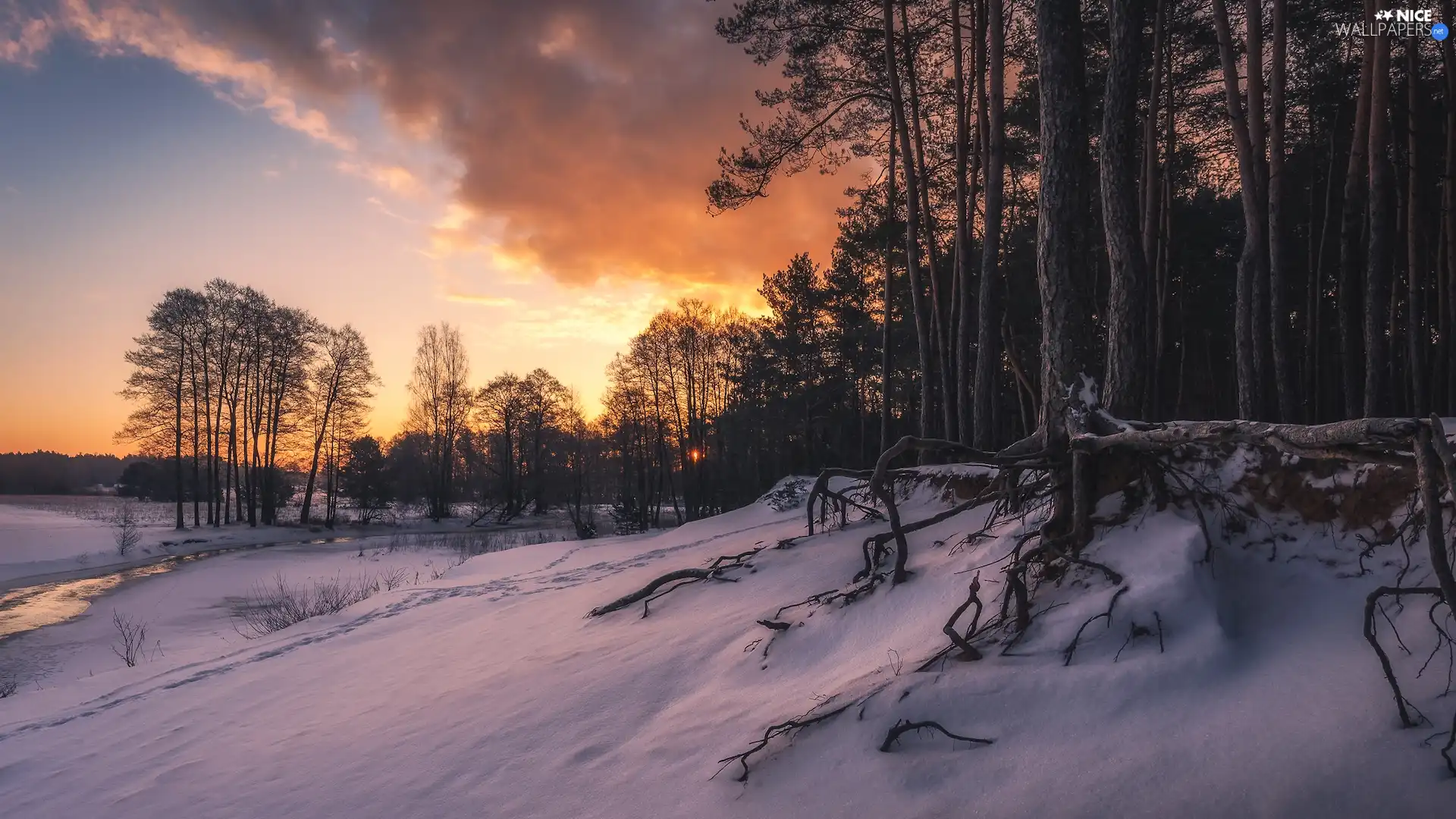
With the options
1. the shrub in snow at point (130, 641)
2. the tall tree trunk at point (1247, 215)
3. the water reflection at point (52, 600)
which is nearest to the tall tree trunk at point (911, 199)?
the tall tree trunk at point (1247, 215)

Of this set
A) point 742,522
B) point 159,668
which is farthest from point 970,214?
point 159,668

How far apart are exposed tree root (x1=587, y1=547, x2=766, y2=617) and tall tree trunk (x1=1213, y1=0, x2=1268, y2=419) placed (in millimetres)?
7720

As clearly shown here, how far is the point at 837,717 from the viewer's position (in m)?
2.88

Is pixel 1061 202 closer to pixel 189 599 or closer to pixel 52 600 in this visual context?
pixel 189 599

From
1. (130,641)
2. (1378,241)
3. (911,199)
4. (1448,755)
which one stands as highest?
(911,199)

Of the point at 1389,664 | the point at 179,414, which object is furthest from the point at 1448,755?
the point at 179,414

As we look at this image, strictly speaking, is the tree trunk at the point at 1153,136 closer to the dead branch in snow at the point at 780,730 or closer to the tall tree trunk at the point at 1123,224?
the tall tree trunk at the point at 1123,224

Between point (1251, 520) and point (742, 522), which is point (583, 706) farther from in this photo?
point (742, 522)

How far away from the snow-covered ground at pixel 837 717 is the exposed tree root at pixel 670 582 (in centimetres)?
14

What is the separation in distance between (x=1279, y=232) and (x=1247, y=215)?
0.48 meters

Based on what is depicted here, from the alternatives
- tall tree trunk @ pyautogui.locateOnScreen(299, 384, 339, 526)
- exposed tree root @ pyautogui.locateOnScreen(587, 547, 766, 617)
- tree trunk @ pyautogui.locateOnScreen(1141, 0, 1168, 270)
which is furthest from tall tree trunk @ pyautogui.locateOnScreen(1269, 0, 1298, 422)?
tall tree trunk @ pyautogui.locateOnScreen(299, 384, 339, 526)

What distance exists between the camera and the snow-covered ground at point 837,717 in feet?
7.18

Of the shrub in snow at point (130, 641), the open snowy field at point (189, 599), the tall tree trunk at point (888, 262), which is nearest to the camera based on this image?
the shrub in snow at point (130, 641)

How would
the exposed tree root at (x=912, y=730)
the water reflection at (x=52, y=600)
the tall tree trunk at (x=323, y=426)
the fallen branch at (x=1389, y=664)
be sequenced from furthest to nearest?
1. the tall tree trunk at (x=323, y=426)
2. the water reflection at (x=52, y=600)
3. the exposed tree root at (x=912, y=730)
4. the fallen branch at (x=1389, y=664)
